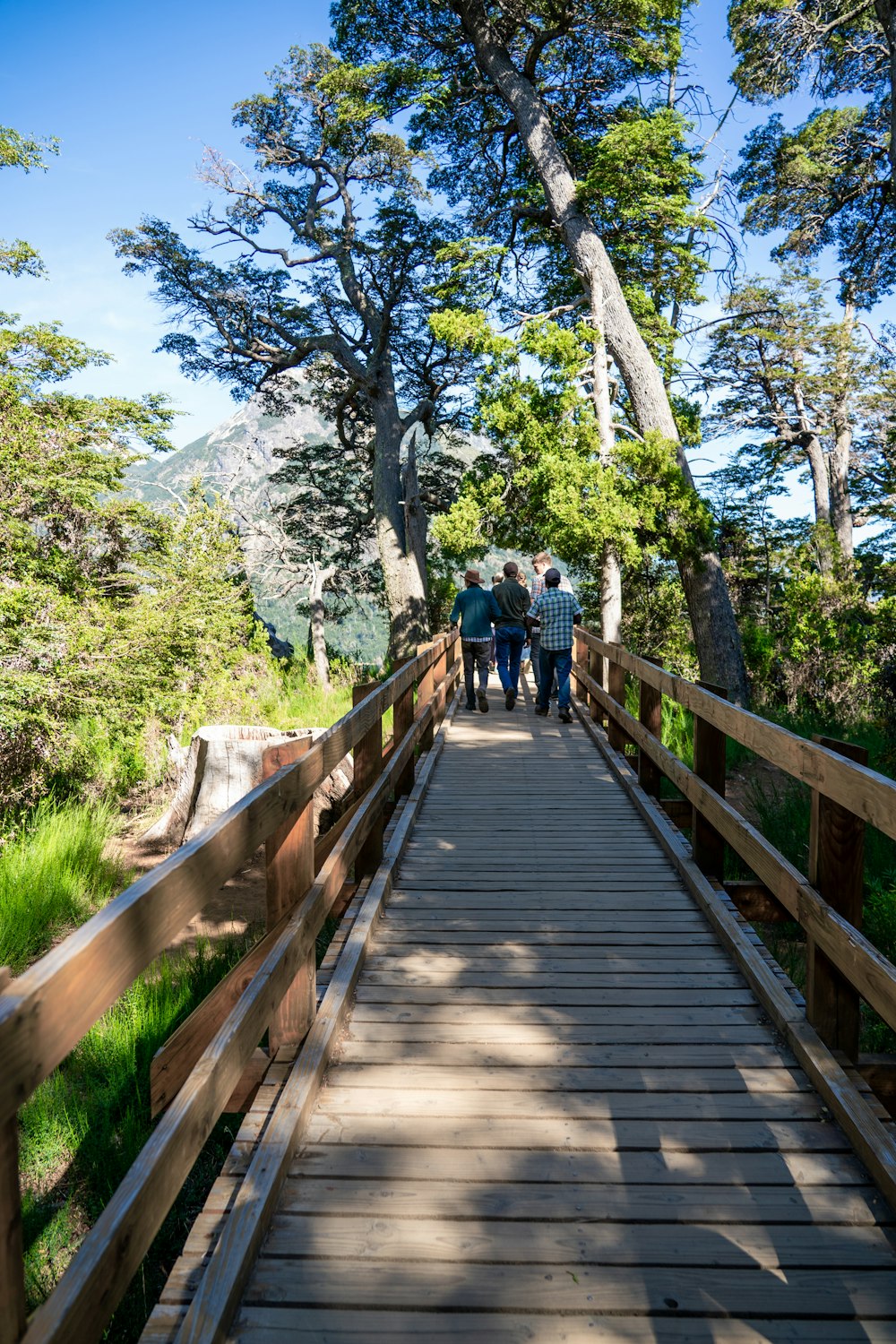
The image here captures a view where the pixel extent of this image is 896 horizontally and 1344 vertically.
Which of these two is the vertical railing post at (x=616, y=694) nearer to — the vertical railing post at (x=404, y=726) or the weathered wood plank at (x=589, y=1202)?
the vertical railing post at (x=404, y=726)

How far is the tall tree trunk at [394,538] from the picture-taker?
813 inches

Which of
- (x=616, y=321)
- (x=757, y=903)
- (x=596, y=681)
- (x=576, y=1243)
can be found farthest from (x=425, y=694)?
(x=616, y=321)

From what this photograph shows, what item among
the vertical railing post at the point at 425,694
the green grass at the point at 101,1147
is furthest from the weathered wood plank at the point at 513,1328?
the vertical railing post at the point at 425,694


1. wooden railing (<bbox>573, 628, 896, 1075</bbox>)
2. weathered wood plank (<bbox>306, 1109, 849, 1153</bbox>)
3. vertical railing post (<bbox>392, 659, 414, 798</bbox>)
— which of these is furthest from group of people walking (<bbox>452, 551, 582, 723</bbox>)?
weathered wood plank (<bbox>306, 1109, 849, 1153</bbox>)

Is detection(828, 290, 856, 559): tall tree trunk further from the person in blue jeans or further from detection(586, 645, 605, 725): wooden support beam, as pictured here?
the person in blue jeans

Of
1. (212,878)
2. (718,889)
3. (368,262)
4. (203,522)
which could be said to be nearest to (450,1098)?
(212,878)

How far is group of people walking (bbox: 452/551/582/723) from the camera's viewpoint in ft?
31.3

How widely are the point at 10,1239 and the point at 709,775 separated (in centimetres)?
400

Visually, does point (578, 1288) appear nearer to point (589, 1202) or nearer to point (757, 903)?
point (589, 1202)

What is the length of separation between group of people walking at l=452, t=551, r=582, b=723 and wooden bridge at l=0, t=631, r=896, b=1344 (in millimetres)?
4925

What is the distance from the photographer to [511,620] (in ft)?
36.5

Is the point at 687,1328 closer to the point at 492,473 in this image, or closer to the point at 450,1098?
the point at 450,1098

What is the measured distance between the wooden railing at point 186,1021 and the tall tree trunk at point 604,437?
33.1 ft

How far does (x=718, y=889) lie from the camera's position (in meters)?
4.58
